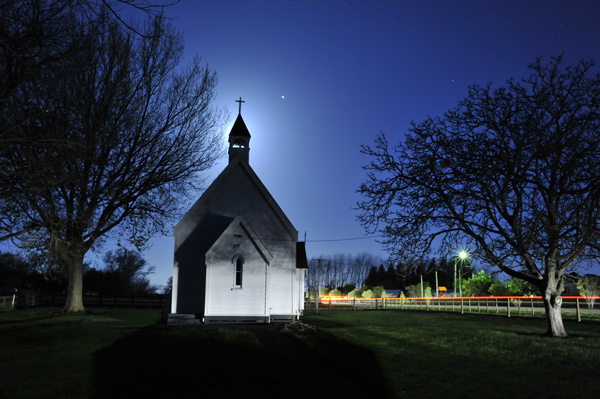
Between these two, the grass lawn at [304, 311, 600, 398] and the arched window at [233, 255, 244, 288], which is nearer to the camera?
the grass lawn at [304, 311, 600, 398]

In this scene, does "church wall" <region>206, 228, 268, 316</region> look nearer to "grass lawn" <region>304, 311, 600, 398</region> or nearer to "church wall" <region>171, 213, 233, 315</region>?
"church wall" <region>171, 213, 233, 315</region>

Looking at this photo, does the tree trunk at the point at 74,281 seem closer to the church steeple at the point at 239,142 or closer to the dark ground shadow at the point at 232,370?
the church steeple at the point at 239,142

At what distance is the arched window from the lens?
78.7 feet

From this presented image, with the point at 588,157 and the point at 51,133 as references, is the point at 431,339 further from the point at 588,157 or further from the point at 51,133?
the point at 51,133

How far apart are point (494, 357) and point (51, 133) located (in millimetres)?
12863

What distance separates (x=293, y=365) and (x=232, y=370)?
1.66 meters

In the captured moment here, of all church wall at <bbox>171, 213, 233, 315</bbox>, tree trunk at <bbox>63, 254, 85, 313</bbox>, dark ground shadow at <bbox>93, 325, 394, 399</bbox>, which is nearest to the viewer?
dark ground shadow at <bbox>93, 325, 394, 399</bbox>

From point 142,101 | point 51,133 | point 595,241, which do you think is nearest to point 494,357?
point 595,241

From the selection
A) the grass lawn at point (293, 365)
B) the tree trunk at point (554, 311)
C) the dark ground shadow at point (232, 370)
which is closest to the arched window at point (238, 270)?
the grass lawn at point (293, 365)

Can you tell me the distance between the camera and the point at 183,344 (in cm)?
1481

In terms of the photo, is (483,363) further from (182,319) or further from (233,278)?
(182,319)

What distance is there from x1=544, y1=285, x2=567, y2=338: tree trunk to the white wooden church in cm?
1290

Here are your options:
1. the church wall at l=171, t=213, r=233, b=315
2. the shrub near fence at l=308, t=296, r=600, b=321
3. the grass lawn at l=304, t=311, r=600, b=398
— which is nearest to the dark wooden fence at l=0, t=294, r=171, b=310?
the shrub near fence at l=308, t=296, r=600, b=321

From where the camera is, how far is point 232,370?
34.1 feet
